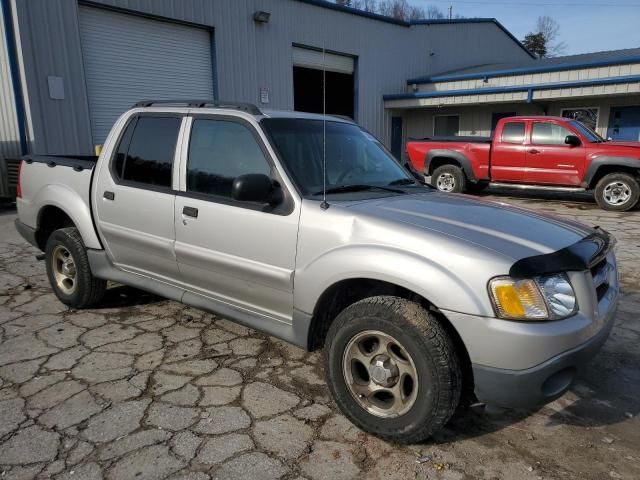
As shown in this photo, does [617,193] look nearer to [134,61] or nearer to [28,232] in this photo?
[28,232]

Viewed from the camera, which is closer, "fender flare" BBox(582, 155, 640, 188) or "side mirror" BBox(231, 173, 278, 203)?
"side mirror" BBox(231, 173, 278, 203)

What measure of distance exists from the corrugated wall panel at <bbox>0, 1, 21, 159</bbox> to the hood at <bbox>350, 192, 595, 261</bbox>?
34.1 feet

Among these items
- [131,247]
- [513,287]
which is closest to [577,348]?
[513,287]

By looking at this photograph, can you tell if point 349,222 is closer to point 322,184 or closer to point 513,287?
point 322,184

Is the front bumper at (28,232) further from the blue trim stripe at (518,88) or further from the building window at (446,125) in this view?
the building window at (446,125)

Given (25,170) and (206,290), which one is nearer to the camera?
(206,290)

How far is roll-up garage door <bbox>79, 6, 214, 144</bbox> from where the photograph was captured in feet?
37.2

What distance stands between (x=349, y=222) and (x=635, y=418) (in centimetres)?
207

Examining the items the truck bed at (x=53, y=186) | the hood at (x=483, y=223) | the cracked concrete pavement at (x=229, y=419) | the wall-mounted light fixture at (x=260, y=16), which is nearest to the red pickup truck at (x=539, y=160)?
the wall-mounted light fixture at (x=260, y=16)

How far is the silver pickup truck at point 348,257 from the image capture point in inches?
88.4

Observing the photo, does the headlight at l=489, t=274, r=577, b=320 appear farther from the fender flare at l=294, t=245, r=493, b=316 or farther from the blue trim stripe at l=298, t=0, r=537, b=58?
the blue trim stripe at l=298, t=0, r=537, b=58

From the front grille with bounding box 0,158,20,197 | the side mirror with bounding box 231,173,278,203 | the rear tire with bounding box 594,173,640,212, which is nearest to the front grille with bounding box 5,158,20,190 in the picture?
the front grille with bounding box 0,158,20,197

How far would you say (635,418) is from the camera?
2883 millimetres

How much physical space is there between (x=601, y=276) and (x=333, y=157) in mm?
1785
